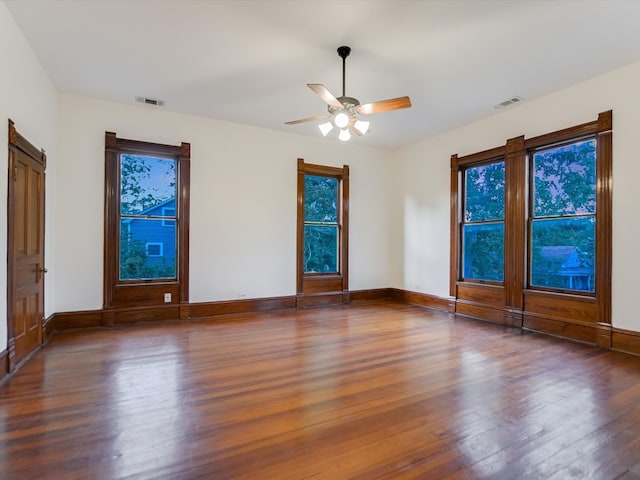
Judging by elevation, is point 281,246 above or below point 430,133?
below

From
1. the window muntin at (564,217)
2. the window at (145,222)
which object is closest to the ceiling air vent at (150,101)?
the window at (145,222)

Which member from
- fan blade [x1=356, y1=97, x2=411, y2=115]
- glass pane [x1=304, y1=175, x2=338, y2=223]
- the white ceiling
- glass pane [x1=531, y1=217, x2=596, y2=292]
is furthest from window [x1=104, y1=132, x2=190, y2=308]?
glass pane [x1=531, y1=217, x2=596, y2=292]

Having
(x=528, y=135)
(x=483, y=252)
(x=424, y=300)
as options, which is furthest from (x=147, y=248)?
(x=528, y=135)

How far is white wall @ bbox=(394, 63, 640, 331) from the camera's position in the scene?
372cm

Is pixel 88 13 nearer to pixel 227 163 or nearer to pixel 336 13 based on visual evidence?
pixel 336 13

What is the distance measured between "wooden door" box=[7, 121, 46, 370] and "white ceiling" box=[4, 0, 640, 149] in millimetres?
1123

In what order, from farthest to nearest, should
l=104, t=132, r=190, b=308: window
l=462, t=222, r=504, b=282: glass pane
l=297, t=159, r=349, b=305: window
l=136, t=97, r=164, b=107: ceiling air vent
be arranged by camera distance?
l=297, t=159, r=349, b=305: window < l=462, t=222, r=504, b=282: glass pane < l=104, t=132, r=190, b=308: window < l=136, t=97, r=164, b=107: ceiling air vent

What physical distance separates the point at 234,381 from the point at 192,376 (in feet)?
1.34

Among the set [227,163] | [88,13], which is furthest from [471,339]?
[88,13]

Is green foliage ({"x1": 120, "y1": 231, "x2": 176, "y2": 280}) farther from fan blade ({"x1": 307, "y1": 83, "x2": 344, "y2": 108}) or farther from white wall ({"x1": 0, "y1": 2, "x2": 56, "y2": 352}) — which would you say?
fan blade ({"x1": 307, "y1": 83, "x2": 344, "y2": 108})

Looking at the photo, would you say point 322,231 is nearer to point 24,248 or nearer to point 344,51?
point 344,51

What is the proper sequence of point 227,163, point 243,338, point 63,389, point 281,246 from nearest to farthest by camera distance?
point 63,389 → point 243,338 → point 227,163 → point 281,246

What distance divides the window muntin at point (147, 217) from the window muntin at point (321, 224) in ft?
7.43

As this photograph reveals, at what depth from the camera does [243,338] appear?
4.21m
